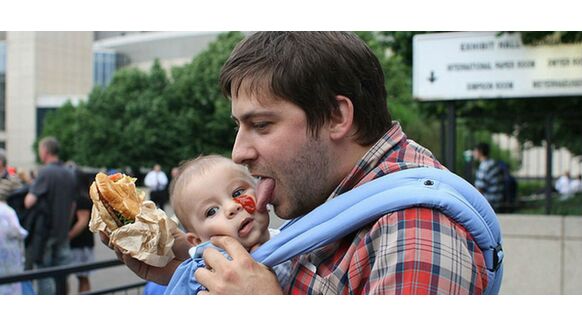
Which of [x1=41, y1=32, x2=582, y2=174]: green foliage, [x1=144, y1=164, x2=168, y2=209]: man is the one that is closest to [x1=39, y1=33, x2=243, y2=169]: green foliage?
[x1=41, y1=32, x2=582, y2=174]: green foliage

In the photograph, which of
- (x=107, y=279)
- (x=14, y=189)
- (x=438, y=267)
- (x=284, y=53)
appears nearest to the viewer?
(x=438, y=267)

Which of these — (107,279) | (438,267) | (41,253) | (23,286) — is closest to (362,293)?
(438,267)

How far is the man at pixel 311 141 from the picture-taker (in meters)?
1.38

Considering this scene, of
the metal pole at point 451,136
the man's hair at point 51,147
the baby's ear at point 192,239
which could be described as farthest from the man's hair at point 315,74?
the metal pole at point 451,136

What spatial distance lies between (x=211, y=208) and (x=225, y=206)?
5cm

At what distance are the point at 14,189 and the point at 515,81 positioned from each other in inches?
209

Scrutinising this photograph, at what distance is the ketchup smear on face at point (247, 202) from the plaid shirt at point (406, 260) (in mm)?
391

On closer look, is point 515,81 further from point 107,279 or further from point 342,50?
point 342,50

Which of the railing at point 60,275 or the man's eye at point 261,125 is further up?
the man's eye at point 261,125

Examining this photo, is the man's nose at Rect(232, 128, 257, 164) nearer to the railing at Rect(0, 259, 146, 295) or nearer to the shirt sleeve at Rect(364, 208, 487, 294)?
the shirt sleeve at Rect(364, 208, 487, 294)

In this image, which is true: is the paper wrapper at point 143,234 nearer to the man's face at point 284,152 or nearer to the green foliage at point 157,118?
the man's face at point 284,152

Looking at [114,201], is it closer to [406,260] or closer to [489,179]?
[406,260]
